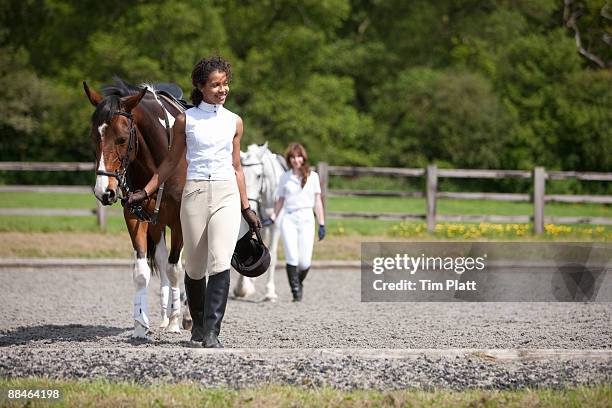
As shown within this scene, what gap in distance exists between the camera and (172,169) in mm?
6938

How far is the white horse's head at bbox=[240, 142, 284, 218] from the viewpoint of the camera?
12398 millimetres

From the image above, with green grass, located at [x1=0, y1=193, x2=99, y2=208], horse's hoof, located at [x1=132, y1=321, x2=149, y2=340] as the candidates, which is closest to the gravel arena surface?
horse's hoof, located at [x1=132, y1=321, x2=149, y2=340]

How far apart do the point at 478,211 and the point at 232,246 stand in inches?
1105

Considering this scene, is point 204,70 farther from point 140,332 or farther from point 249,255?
point 140,332

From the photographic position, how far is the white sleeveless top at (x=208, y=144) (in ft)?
22.1

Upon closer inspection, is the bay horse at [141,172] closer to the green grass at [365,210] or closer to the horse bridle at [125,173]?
the horse bridle at [125,173]

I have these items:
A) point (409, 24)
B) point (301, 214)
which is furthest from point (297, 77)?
point (301, 214)

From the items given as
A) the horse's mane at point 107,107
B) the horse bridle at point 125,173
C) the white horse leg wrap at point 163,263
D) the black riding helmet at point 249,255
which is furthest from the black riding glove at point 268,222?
the black riding helmet at point 249,255

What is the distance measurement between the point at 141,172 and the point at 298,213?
14.0ft

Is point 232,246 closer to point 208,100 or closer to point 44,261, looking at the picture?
point 208,100

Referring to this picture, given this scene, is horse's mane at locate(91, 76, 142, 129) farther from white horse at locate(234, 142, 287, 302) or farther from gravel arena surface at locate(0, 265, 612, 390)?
white horse at locate(234, 142, 287, 302)

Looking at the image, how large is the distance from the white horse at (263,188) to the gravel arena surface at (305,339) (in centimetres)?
25

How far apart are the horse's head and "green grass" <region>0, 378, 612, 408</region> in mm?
1795

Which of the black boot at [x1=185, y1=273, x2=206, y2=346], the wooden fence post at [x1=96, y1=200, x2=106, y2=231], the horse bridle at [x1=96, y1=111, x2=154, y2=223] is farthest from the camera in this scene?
the wooden fence post at [x1=96, y1=200, x2=106, y2=231]
